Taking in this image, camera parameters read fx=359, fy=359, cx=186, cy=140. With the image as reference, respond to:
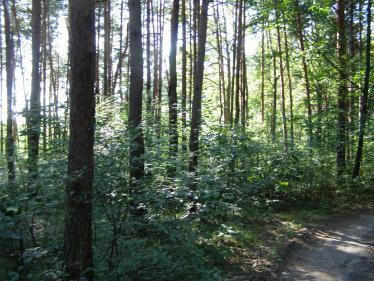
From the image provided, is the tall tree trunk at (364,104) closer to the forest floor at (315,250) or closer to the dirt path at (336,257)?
the forest floor at (315,250)

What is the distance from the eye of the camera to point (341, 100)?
1405 centimetres

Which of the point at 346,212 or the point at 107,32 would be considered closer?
the point at 346,212

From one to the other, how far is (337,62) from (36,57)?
11193 millimetres

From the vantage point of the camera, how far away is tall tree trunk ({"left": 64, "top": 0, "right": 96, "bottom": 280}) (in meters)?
4.66

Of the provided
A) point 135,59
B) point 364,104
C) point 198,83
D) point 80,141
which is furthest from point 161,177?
point 364,104

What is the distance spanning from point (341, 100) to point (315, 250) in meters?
7.84

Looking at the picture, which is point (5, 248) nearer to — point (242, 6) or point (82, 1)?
point (82, 1)

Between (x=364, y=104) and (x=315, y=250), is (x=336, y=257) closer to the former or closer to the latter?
(x=315, y=250)

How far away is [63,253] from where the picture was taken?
4.68m

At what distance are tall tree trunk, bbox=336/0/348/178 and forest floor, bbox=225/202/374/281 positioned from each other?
2.71m

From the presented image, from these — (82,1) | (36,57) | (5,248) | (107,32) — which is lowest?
(5,248)

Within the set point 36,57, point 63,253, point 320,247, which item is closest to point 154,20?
point 36,57

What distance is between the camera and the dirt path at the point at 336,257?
265 inches

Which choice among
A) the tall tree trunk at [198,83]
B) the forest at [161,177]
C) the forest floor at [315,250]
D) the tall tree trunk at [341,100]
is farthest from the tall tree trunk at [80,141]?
the tall tree trunk at [341,100]
